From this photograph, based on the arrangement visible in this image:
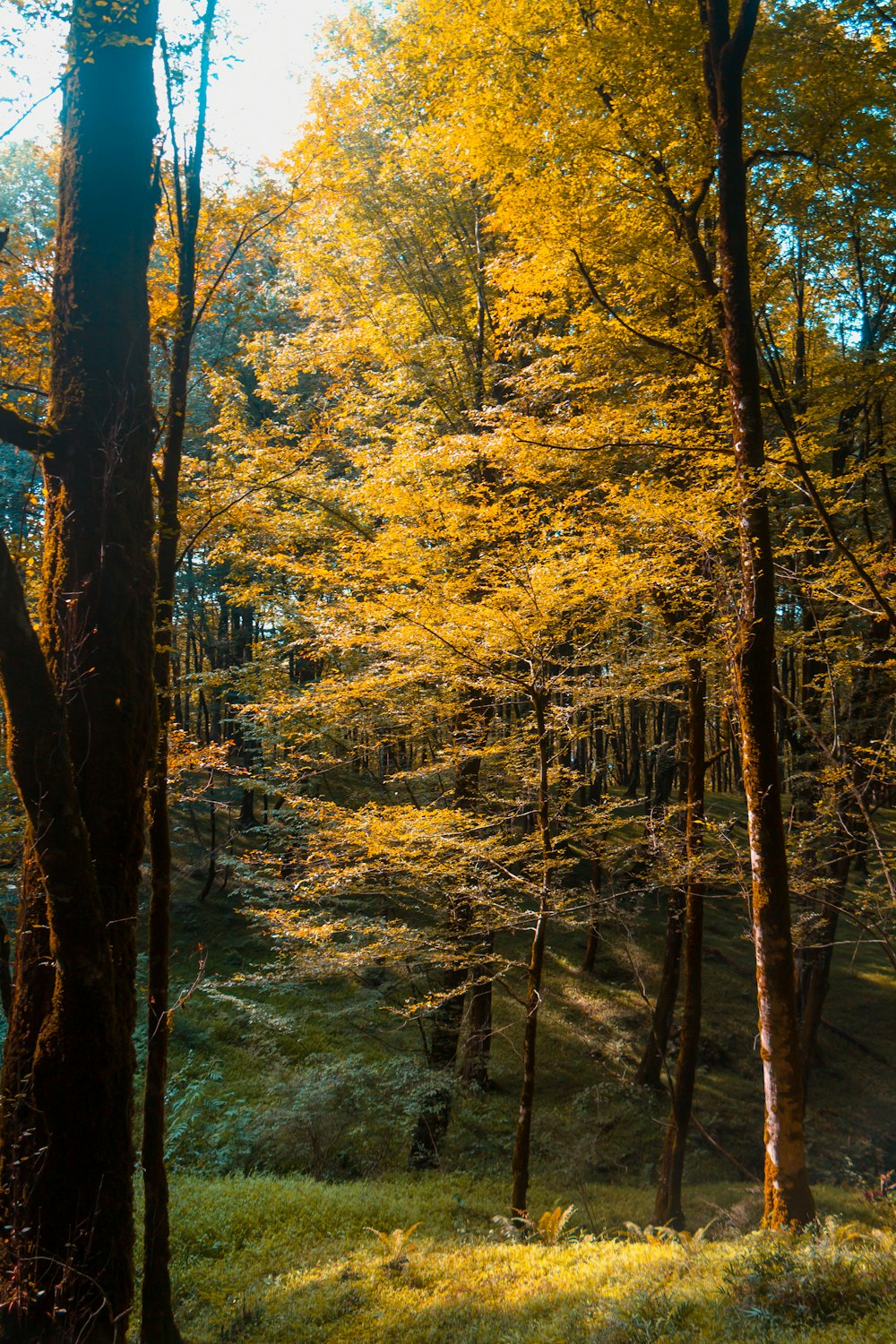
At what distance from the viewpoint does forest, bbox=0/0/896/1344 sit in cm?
366

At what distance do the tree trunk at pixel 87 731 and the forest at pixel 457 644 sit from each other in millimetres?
21

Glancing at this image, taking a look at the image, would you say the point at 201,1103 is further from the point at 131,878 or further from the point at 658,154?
the point at 658,154

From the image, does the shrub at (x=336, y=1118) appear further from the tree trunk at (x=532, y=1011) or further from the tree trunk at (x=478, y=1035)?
the tree trunk at (x=532, y=1011)

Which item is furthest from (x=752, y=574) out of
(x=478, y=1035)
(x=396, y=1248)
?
(x=478, y=1035)

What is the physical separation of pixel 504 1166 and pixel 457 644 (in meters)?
8.32

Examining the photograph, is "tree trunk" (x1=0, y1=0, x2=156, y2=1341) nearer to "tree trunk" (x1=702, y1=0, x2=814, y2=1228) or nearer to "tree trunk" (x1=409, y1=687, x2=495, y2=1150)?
"tree trunk" (x1=702, y1=0, x2=814, y2=1228)

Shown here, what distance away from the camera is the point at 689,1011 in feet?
29.3

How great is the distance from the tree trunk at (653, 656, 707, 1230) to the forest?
74mm

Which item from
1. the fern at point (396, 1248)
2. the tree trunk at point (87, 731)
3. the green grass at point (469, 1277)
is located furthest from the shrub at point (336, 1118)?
the tree trunk at point (87, 731)

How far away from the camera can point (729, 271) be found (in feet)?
19.7

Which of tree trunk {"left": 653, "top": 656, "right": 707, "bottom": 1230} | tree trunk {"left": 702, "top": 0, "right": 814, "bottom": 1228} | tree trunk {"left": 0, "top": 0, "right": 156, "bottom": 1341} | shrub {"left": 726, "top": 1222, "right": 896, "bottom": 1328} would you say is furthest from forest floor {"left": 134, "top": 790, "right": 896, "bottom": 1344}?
tree trunk {"left": 0, "top": 0, "right": 156, "bottom": 1341}

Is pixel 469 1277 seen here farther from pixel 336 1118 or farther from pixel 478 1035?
pixel 336 1118

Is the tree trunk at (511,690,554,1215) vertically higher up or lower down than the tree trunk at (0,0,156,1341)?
lower down

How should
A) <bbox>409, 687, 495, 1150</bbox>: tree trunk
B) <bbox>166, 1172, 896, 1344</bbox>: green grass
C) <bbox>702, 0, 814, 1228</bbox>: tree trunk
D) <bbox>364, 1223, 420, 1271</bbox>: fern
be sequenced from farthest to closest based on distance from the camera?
<bbox>409, 687, 495, 1150</bbox>: tree trunk → <bbox>364, 1223, 420, 1271</bbox>: fern → <bbox>702, 0, 814, 1228</bbox>: tree trunk → <bbox>166, 1172, 896, 1344</bbox>: green grass
